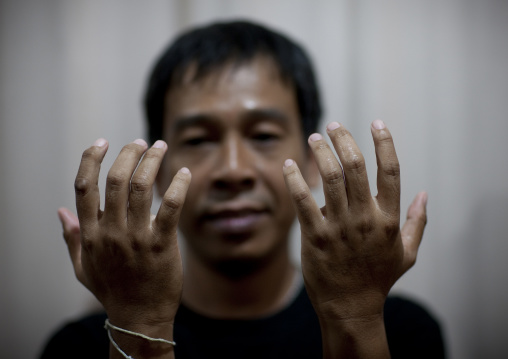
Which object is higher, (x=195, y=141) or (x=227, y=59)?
(x=227, y=59)

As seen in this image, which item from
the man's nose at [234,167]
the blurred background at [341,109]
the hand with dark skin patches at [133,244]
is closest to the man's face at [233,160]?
the man's nose at [234,167]

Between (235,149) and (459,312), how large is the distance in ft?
3.48

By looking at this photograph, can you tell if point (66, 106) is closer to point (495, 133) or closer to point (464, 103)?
point (464, 103)

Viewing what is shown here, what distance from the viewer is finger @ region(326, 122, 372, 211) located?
0.56m

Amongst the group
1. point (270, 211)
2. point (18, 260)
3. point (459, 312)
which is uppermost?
point (270, 211)

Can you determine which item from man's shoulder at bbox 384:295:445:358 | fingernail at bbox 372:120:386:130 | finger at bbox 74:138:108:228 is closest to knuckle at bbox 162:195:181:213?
finger at bbox 74:138:108:228

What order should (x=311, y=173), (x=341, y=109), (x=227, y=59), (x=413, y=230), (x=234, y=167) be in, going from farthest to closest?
(x=341, y=109)
(x=311, y=173)
(x=227, y=59)
(x=234, y=167)
(x=413, y=230)

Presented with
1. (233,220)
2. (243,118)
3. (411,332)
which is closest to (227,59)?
(243,118)

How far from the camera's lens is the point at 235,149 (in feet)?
2.78

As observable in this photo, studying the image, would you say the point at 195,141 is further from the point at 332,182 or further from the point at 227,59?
the point at 332,182

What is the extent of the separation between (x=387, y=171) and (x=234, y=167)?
0.35 metres

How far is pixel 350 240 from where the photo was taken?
576mm

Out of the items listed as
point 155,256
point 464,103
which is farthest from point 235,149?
point 464,103

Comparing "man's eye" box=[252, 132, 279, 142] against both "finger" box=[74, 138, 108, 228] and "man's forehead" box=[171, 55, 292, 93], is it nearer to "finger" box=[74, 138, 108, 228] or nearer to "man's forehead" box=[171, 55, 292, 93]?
"man's forehead" box=[171, 55, 292, 93]
